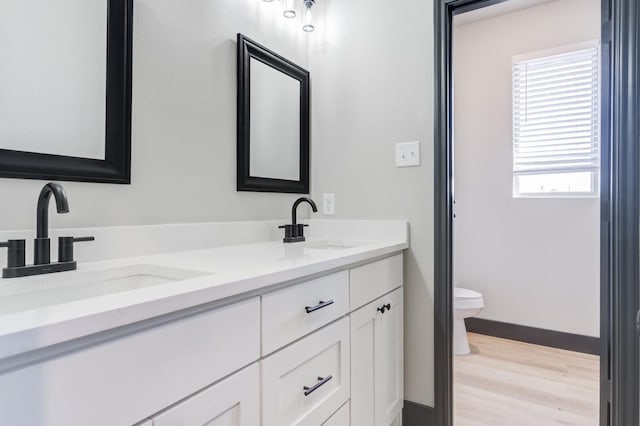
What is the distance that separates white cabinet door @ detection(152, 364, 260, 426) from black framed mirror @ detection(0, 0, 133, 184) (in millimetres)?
733

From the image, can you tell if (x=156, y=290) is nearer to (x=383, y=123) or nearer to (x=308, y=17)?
(x=383, y=123)

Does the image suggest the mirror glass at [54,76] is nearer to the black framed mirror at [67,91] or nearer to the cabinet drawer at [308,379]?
the black framed mirror at [67,91]

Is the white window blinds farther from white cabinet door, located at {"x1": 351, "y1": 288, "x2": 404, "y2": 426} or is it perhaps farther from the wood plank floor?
white cabinet door, located at {"x1": 351, "y1": 288, "x2": 404, "y2": 426}

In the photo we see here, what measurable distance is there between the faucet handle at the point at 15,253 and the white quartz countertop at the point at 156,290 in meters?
0.05

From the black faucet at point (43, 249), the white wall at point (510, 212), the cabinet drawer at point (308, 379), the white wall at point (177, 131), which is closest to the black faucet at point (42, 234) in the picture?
the black faucet at point (43, 249)

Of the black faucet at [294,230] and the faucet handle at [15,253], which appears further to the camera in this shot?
the black faucet at [294,230]

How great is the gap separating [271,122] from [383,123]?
557mm

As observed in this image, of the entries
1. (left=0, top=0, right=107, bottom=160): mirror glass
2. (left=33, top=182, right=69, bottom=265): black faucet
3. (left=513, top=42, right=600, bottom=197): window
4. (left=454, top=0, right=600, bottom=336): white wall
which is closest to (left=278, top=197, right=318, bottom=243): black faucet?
(left=0, top=0, right=107, bottom=160): mirror glass

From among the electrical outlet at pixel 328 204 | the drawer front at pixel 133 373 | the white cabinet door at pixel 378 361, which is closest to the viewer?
the drawer front at pixel 133 373

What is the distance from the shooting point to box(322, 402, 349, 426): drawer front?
3.70 ft

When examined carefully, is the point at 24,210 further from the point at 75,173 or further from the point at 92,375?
the point at 92,375

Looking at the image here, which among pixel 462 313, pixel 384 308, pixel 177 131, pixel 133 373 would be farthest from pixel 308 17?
pixel 462 313

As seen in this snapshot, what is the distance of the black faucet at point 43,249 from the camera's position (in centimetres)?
83

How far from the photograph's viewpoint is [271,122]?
5.77 feet
